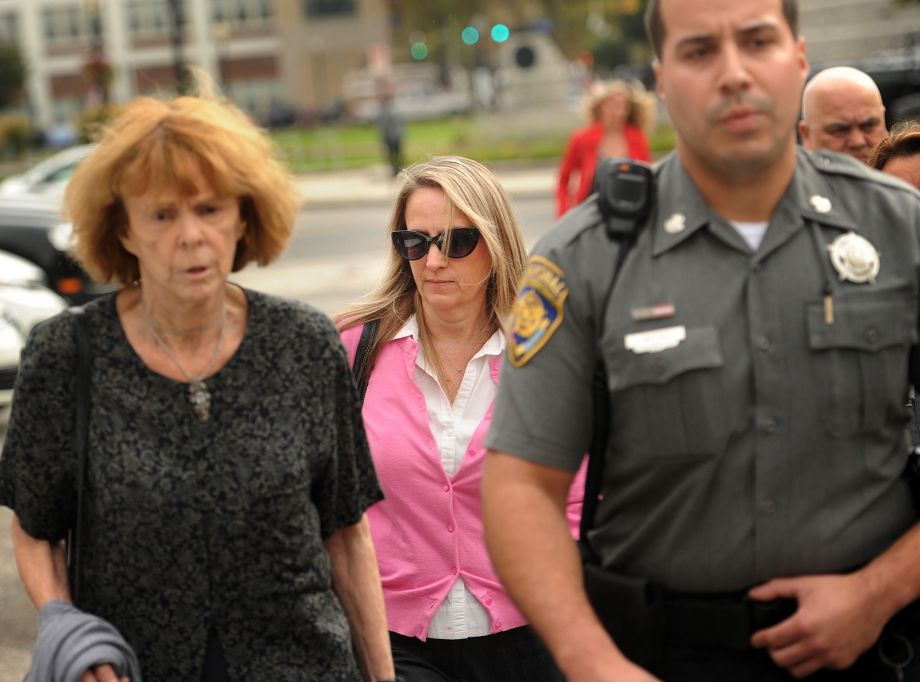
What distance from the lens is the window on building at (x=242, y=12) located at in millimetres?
96312

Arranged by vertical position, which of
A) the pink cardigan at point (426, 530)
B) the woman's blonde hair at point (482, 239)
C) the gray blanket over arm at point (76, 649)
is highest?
the woman's blonde hair at point (482, 239)

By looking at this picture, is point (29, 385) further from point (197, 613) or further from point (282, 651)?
point (282, 651)

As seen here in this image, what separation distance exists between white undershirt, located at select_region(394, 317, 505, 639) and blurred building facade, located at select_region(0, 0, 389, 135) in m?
92.9

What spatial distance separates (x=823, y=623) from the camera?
2363mm

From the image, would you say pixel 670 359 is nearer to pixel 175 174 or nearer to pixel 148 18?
pixel 175 174

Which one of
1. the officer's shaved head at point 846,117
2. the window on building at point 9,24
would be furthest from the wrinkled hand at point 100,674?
the window on building at point 9,24

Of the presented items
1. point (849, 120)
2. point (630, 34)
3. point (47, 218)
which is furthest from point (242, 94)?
point (849, 120)

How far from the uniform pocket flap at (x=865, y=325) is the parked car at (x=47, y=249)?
10.4 m

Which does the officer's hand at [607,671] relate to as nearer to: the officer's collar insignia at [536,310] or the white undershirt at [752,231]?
the officer's collar insignia at [536,310]

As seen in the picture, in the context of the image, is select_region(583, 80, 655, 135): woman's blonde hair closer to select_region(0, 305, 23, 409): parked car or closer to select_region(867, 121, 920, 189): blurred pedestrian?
select_region(0, 305, 23, 409): parked car

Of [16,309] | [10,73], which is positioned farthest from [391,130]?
[10,73]

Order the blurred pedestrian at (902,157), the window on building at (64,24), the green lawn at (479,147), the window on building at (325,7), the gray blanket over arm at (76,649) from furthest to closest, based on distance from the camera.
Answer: the window on building at (325,7)
the window on building at (64,24)
the green lawn at (479,147)
the blurred pedestrian at (902,157)
the gray blanket over arm at (76,649)

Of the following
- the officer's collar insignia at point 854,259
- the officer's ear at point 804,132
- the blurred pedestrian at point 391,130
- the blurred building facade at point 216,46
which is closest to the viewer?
the officer's collar insignia at point 854,259

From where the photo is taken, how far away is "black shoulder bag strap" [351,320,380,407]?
3.93 m
